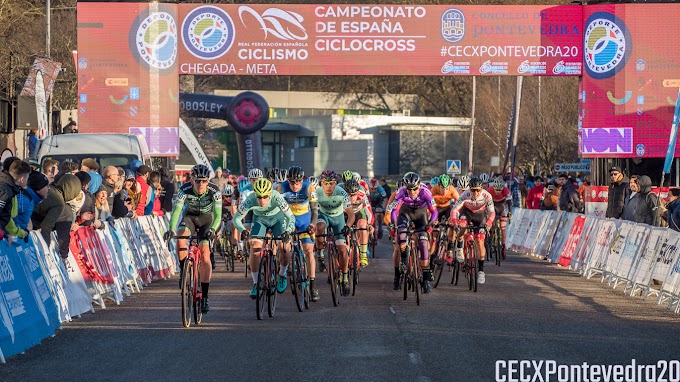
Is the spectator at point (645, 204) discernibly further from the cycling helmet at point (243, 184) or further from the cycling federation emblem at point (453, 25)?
the cycling federation emblem at point (453, 25)

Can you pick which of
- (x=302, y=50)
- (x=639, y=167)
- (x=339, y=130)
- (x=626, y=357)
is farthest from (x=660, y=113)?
(x=339, y=130)

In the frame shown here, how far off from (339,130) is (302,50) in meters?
46.2

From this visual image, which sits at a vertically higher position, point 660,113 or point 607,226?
point 660,113

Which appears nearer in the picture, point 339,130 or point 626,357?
point 626,357

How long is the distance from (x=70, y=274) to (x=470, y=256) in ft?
20.6

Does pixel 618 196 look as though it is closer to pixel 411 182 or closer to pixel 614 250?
pixel 614 250

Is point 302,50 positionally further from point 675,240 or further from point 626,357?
point 626,357

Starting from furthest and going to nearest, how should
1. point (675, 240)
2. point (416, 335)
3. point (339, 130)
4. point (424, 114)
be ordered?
point (424, 114)
point (339, 130)
point (675, 240)
point (416, 335)

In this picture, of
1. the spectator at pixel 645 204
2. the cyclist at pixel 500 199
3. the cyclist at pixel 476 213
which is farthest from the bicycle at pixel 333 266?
the cyclist at pixel 500 199

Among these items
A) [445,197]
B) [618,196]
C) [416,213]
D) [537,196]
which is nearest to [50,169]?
[416,213]

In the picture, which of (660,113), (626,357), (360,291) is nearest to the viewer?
(626,357)

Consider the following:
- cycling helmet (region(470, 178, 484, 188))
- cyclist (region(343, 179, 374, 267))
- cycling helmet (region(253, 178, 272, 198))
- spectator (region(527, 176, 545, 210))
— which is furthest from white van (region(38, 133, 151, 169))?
spectator (region(527, 176, 545, 210))

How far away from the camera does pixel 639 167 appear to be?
3142cm

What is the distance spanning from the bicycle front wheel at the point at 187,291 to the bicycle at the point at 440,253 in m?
5.79
